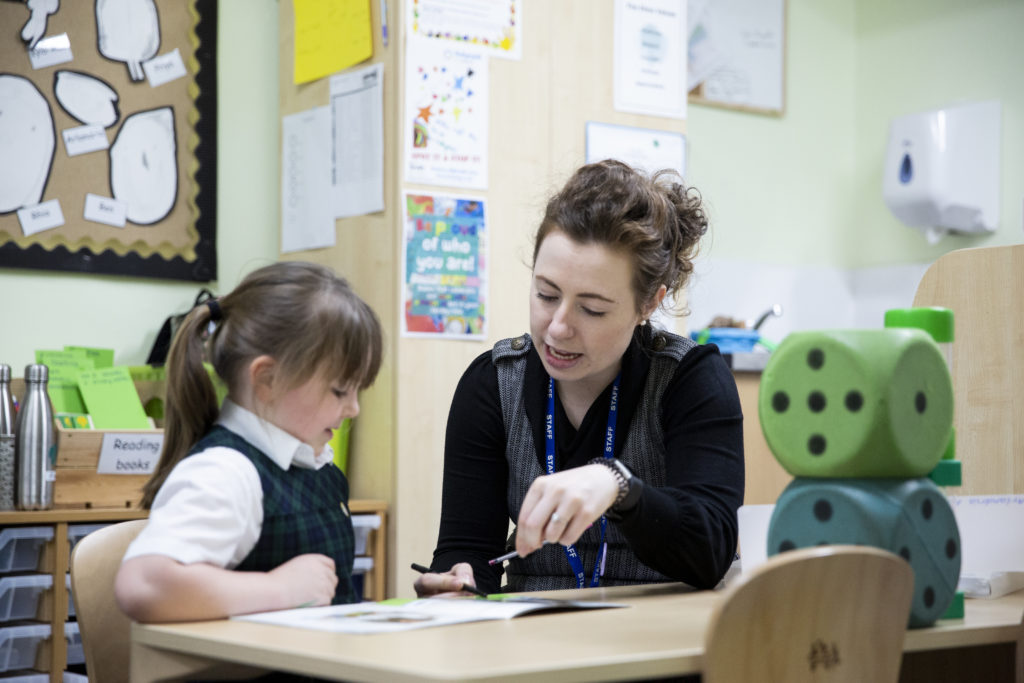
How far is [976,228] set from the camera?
12.5ft

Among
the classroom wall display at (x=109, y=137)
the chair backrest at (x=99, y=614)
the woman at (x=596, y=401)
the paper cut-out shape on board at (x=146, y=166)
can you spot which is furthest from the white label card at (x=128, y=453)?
the chair backrest at (x=99, y=614)

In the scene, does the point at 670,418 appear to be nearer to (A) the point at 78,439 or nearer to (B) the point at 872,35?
(A) the point at 78,439

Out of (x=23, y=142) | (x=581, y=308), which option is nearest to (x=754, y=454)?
(x=581, y=308)

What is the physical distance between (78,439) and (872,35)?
10.5 feet

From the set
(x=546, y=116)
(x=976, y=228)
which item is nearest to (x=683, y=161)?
(x=546, y=116)

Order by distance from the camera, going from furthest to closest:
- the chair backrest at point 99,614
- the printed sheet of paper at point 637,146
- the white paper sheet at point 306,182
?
the printed sheet of paper at point 637,146, the white paper sheet at point 306,182, the chair backrest at point 99,614

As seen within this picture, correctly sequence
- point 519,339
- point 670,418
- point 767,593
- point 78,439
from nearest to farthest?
point 767,593 → point 670,418 → point 519,339 → point 78,439

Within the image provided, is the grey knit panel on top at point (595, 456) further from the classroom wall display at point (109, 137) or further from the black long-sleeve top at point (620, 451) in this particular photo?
the classroom wall display at point (109, 137)

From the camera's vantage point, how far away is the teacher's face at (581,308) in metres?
1.60

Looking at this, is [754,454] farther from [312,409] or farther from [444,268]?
[312,409]

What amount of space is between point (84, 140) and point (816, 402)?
2.10m

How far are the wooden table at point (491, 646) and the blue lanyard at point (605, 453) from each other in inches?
13.4

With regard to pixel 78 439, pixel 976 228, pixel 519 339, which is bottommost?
pixel 78 439

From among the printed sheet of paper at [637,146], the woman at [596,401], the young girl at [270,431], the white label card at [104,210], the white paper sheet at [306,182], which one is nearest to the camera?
the young girl at [270,431]
